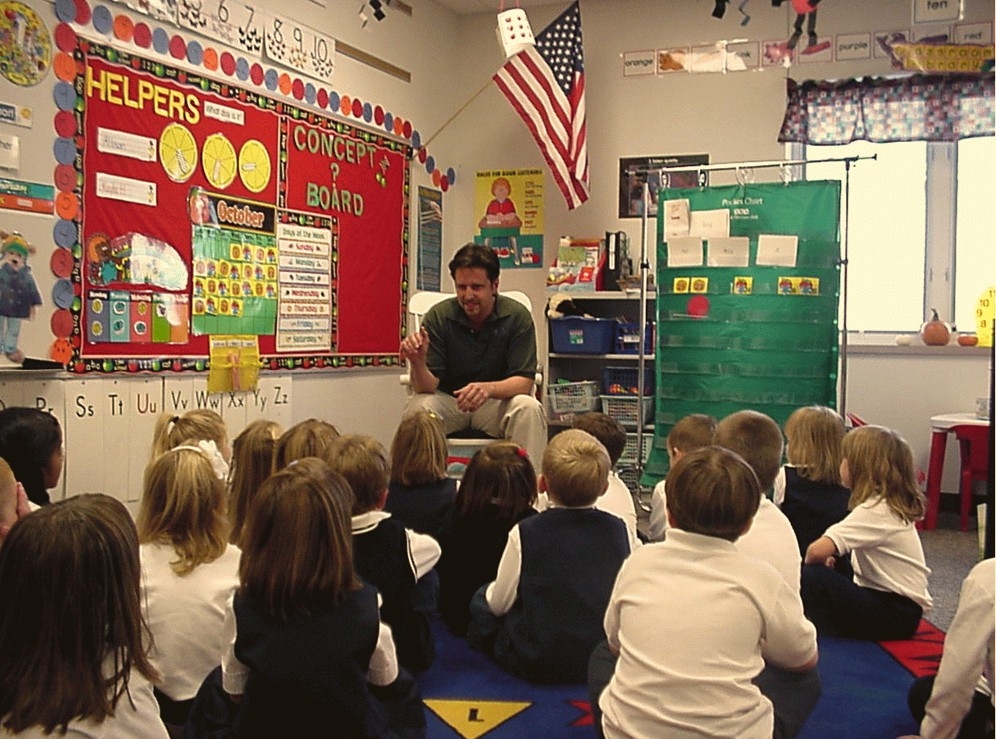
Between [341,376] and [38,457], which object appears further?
[341,376]

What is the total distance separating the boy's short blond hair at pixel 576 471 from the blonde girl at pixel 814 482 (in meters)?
1.03

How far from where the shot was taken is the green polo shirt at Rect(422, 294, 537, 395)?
4.18 meters

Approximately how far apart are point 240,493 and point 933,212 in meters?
4.44

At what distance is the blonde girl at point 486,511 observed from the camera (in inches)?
106

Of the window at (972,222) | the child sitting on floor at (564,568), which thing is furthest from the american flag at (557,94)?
the child sitting on floor at (564,568)

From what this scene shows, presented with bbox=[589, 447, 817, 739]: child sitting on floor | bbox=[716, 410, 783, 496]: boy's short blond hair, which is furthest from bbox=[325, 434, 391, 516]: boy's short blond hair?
bbox=[716, 410, 783, 496]: boy's short blond hair

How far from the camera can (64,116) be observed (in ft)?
11.9

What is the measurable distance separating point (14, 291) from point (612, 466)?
87.0 inches

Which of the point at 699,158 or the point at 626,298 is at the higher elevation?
the point at 699,158

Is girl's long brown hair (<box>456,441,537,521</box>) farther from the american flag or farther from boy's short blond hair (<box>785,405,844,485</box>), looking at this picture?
the american flag

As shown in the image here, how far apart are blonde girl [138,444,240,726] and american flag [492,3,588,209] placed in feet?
13.2

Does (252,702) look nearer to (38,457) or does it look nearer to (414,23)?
(38,457)

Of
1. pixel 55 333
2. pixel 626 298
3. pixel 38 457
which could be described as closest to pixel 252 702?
pixel 38 457

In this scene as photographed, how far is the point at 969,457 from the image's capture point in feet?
16.1
